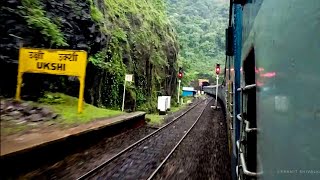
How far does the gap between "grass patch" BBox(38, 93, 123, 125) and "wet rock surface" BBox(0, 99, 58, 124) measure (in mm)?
512

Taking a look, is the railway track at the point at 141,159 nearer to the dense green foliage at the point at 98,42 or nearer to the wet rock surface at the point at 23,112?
the wet rock surface at the point at 23,112

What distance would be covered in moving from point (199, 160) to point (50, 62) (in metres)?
5.27

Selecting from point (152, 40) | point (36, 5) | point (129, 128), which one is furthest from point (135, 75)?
point (36, 5)

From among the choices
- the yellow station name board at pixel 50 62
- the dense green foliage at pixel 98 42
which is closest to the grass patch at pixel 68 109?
the dense green foliage at pixel 98 42

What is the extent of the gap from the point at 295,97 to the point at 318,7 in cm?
34

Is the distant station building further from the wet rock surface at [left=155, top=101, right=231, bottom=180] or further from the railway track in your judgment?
the railway track

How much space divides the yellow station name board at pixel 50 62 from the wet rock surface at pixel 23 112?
36.9 inches

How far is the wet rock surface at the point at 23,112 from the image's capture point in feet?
25.3

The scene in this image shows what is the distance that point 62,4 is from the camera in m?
12.9

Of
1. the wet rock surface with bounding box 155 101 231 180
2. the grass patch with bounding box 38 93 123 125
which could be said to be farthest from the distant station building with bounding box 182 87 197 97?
the grass patch with bounding box 38 93 123 125

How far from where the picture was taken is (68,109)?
37.4 feet

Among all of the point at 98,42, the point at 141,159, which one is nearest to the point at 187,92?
the point at 98,42

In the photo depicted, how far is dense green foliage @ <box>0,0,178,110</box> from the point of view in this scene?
10383mm

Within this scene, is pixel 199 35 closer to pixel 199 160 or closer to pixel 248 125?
pixel 199 160
